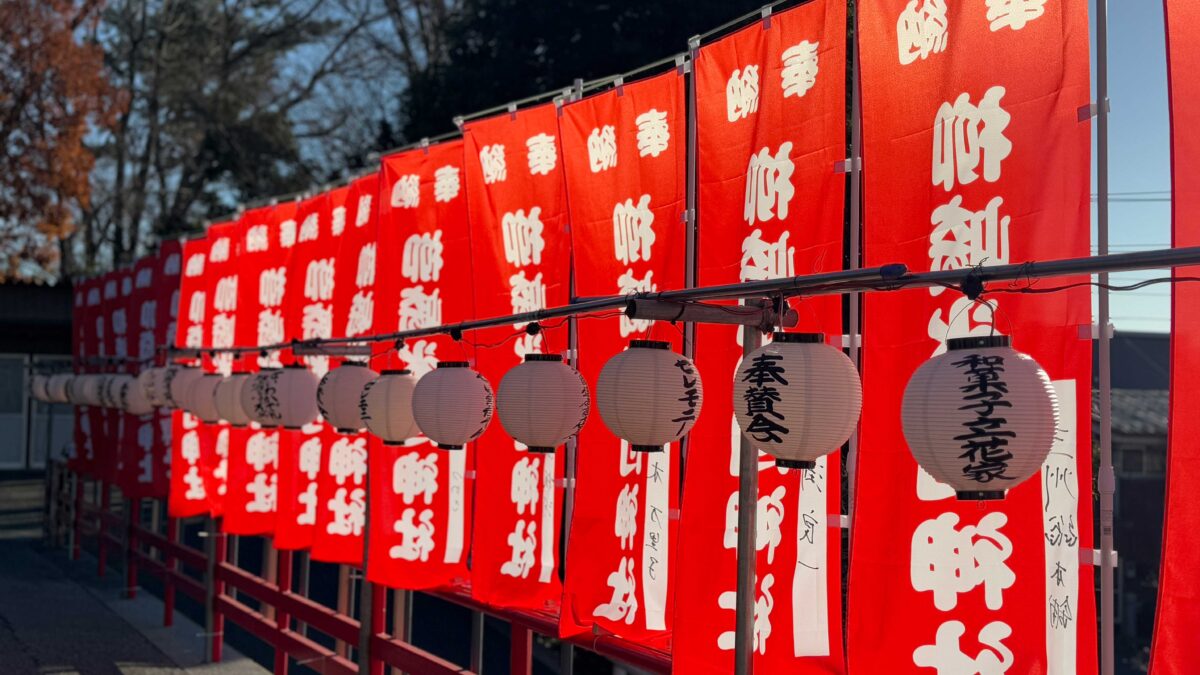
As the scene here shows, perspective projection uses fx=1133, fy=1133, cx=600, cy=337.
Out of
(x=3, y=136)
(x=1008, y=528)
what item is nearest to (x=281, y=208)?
(x=1008, y=528)

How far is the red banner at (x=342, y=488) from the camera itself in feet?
32.2

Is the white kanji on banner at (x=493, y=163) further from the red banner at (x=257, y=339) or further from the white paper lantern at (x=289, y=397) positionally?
the red banner at (x=257, y=339)

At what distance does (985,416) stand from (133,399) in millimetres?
13470

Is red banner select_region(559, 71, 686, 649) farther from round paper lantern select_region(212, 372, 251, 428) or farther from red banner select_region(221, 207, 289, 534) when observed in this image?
red banner select_region(221, 207, 289, 534)

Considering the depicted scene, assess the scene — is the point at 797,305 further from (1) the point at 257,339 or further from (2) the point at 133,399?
(2) the point at 133,399

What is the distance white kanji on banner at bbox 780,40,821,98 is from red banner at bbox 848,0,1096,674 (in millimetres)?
300

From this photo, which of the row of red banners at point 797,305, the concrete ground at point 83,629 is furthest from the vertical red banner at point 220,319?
the row of red banners at point 797,305

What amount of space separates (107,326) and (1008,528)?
17.0m

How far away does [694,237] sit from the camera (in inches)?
243

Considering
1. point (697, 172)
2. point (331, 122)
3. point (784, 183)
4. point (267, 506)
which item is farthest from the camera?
point (331, 122)

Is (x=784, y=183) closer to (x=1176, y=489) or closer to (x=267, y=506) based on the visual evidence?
(x=1176, y=489)

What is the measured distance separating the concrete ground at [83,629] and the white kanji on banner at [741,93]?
9247 mm

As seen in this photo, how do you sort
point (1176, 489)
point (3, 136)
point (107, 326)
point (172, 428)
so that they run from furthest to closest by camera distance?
point (3, 136), point (107, 326), point (172, 428), point (1176, 489)

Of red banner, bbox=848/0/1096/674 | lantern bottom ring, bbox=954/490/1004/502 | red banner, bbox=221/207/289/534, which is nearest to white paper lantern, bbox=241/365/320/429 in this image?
red banner, bbox=221/207/289/534
